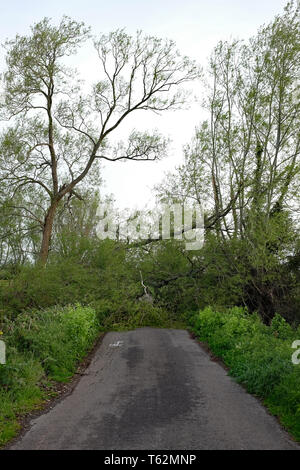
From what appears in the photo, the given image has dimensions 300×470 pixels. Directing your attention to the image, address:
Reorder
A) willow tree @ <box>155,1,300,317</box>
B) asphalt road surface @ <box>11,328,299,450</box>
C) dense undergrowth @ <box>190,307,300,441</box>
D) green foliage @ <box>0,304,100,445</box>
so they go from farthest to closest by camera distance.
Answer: willow tree @ <box>155,1,300,317</box>, green foliage @ <box>0,304,100,445</box>, dense undergrowth @ <box>190,307,300,441</box>, asphalt road surface @ <box>11,328,299,450</box>

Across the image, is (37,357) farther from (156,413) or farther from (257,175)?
(257,175)

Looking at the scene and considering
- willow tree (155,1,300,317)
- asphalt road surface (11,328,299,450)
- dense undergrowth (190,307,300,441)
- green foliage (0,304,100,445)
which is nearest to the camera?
asphalt road surface (11,328,299,450)

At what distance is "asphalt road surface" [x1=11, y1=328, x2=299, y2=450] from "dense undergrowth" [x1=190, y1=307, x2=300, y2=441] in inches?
9.9

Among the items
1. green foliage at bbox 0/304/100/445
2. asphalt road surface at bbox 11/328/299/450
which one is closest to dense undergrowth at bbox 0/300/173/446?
green foliage at bbox 0/304/100/445

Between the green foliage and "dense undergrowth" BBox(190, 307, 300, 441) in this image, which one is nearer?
"dense undergrowth" BBox(190, 307, 300, 441)

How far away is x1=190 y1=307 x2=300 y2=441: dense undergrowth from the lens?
6.64 meters

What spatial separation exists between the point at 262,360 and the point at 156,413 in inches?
127

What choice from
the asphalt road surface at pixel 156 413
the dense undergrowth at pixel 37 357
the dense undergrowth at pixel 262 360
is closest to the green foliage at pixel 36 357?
the dense undergrowth at pixel 37 357

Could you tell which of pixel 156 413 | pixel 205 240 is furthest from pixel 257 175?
pixel 156 413

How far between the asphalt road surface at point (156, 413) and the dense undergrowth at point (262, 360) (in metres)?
0.25

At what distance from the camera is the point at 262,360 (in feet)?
28.6

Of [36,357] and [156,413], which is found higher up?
[36,357]

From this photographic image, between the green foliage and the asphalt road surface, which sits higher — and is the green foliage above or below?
above

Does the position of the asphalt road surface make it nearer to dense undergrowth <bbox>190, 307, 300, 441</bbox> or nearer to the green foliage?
dense undergrowth <bbox>190, 307, 300, 441</bbox>
